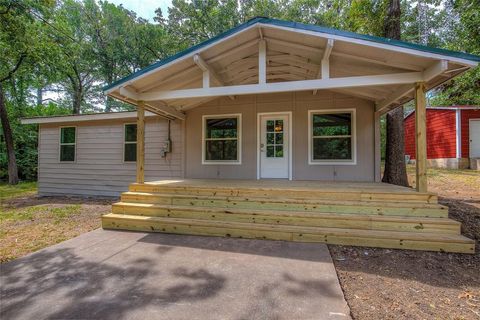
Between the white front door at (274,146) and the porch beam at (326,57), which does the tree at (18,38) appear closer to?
the white front door at (274,146)

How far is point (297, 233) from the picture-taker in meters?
3.72

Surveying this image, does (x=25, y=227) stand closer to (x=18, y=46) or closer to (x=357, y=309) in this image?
(x=357, y=309)

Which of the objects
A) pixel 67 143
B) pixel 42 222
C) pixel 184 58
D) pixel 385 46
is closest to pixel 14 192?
pixel 67 143

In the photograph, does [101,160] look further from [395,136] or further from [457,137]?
[457,137]

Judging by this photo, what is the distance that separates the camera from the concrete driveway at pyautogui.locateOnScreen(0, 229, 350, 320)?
2.06 meters

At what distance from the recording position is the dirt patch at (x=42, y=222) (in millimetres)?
3804

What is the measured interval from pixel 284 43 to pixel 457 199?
18.4 ft

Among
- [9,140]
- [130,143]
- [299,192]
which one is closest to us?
[299,192]

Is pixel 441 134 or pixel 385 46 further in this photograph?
pixel 441 134

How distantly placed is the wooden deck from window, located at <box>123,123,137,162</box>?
2.97 m

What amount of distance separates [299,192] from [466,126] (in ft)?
40.8

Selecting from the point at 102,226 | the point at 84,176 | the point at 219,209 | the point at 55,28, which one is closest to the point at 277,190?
the point at 219,209

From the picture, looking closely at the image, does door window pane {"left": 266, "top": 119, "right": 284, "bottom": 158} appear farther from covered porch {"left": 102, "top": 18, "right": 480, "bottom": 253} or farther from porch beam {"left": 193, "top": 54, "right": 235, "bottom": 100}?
porch beam {"left": 193, "top": 54, "right": 235, "bottom": 100}

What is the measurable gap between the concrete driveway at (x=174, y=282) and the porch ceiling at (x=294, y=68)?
8.51 ft
